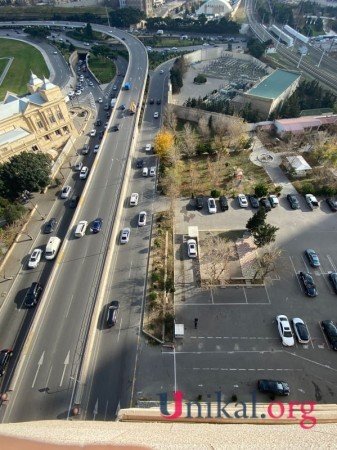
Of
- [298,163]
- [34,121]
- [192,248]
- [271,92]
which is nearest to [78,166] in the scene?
[34,121]

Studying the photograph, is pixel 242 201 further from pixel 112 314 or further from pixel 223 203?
pixel 112 314

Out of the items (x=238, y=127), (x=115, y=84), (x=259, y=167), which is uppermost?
(x=115, y=84)

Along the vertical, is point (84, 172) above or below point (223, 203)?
above

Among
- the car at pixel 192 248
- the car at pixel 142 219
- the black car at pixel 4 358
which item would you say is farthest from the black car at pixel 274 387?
the black car at pixel 4 358

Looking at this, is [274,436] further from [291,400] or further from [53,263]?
[53,263]

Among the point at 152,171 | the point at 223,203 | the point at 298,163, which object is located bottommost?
the point at 223,203

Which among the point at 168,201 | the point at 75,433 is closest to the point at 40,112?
the point at 168,201
